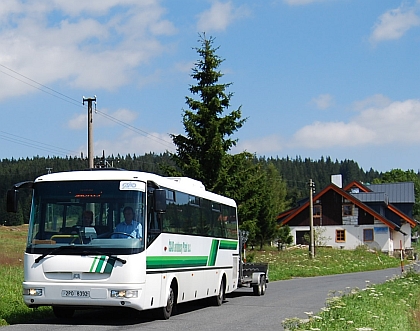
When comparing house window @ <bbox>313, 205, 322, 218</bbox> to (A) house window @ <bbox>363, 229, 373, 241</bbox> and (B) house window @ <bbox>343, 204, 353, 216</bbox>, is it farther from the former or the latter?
(A) house window @ <bbox>363, 229, 373, 241</bbox>

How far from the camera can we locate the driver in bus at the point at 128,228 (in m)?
14.1

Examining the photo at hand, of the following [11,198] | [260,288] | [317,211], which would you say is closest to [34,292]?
[11,198]

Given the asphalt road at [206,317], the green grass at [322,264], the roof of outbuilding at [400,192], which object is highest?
the roof of outbuilding at [400,192]

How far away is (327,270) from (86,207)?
31.7 meters

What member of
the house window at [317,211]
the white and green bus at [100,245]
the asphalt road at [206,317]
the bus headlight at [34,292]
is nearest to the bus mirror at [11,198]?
the white and green bus at [100,245]

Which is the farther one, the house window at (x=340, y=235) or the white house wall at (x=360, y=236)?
the house window at (x=340, y=235)

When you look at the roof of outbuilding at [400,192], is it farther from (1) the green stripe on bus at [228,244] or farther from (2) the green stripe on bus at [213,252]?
(2) the green stripe on bus at [213,252]

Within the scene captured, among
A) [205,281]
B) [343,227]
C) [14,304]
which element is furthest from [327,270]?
[343,227]

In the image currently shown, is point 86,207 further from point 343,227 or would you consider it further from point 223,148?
point 343,227

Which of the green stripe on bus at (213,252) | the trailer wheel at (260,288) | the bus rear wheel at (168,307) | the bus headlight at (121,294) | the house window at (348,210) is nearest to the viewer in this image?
the bus headlight at (121,294)

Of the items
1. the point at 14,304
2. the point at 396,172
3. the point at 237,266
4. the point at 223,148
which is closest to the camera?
the point at 14,304

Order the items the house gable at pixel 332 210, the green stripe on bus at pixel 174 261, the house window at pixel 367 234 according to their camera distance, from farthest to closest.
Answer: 1. the house gable at pixel 332 210
2. the house window at pixel 367 234
3. the green stripe on bus at pixel 174 261

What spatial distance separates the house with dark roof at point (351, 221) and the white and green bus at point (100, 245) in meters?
60.4

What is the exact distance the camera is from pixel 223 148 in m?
37.1
